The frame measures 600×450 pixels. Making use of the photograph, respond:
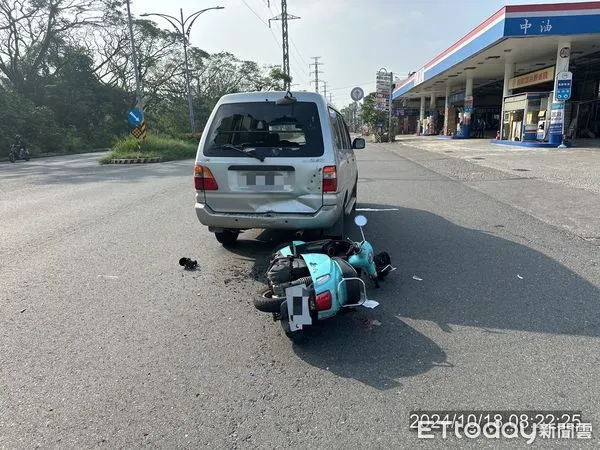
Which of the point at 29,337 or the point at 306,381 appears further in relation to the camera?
the point at 29,337

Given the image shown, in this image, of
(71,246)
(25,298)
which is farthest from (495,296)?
(71,246)

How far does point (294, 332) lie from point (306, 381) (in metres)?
0.47

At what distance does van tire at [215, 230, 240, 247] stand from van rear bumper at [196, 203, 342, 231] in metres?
0.61

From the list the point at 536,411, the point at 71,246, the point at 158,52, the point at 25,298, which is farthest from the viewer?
the point at 158,52

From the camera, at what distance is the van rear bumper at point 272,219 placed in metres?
4.85

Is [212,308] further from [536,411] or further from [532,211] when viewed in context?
[532,211]

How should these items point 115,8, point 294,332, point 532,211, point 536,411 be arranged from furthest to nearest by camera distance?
point 115,8 → point 532,211 → point 294,332 → point 536,411

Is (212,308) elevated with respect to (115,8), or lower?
lower

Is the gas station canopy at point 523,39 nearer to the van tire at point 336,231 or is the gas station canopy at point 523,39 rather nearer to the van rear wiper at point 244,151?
the van tire at point 336,231

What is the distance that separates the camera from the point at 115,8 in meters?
42.5

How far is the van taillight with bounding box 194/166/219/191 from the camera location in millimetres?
5039

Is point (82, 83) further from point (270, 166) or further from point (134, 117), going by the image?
point (270, 166)

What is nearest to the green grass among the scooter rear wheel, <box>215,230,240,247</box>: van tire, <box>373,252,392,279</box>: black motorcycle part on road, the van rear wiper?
<box>215,230,240,247</box>: van tire

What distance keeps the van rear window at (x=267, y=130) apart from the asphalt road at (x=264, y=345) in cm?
139
